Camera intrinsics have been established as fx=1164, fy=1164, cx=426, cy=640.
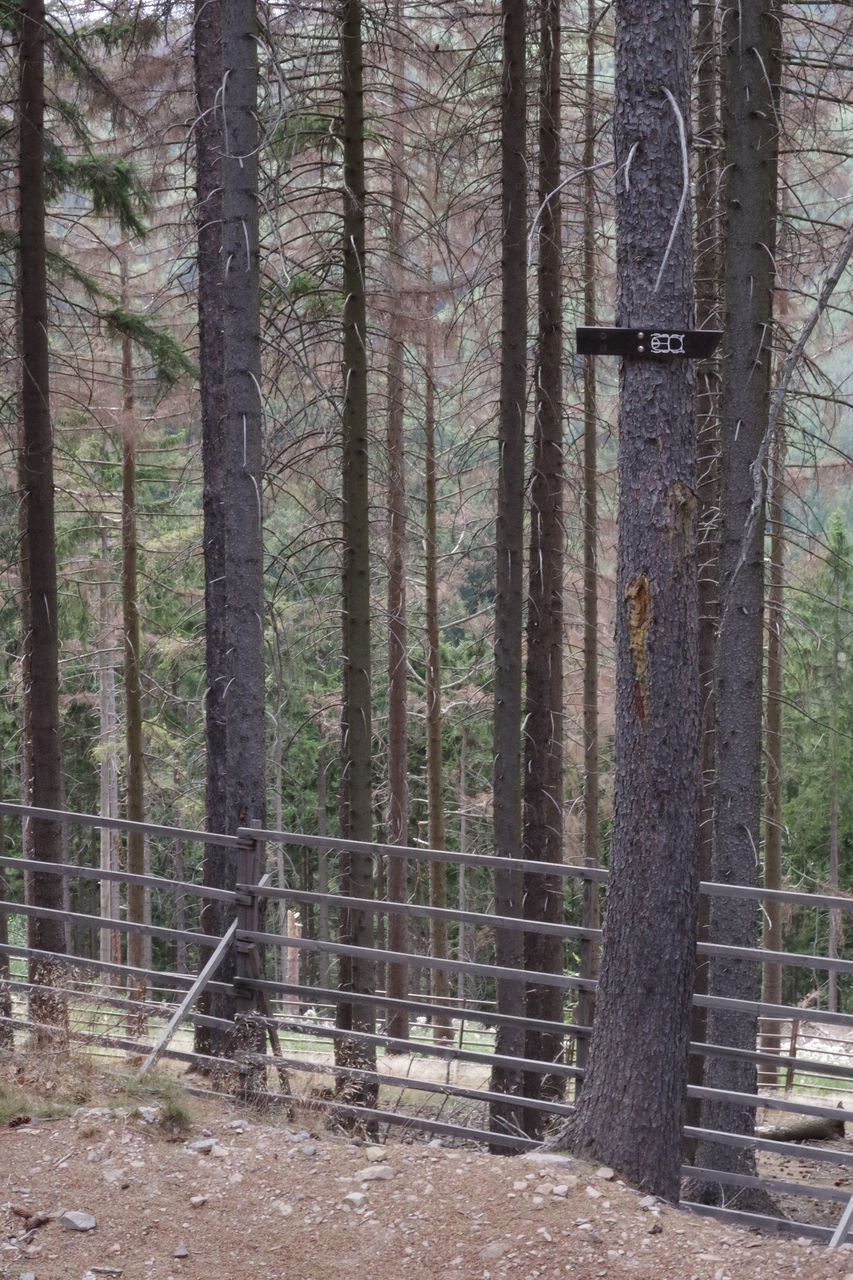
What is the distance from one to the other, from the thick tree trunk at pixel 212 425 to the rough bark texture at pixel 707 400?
438 centimetres

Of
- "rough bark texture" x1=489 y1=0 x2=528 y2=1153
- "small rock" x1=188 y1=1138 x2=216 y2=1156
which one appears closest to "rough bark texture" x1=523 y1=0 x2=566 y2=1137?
"rough bark texture" x1=489 y1=0 x2=528 y2=1153

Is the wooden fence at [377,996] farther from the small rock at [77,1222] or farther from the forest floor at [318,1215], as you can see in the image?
the small rock at [77,1222]

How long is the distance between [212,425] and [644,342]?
21.7 feet

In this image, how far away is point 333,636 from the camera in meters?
15.2

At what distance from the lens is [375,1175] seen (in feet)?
17.8

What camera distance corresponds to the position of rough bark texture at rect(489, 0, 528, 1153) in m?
10.0

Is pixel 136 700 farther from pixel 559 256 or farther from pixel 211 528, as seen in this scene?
pixel 559 256

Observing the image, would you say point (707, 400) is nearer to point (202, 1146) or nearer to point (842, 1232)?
point (842, 1232)

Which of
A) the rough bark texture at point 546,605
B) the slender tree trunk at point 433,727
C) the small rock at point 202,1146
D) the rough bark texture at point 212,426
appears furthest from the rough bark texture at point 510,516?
the slender tree trunk at point 433,727

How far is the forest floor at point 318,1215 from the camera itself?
467cm

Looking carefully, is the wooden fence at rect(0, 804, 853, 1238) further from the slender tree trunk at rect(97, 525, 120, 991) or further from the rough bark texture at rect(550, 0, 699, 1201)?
the slender tree trunk at rect(97, 525, 120, 991)

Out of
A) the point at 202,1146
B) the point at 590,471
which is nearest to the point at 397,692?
the point at 590,471

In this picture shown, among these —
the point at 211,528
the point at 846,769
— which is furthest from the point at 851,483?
the point at 846,769

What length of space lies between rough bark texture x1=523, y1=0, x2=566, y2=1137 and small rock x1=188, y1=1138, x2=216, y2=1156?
5.68 meters
